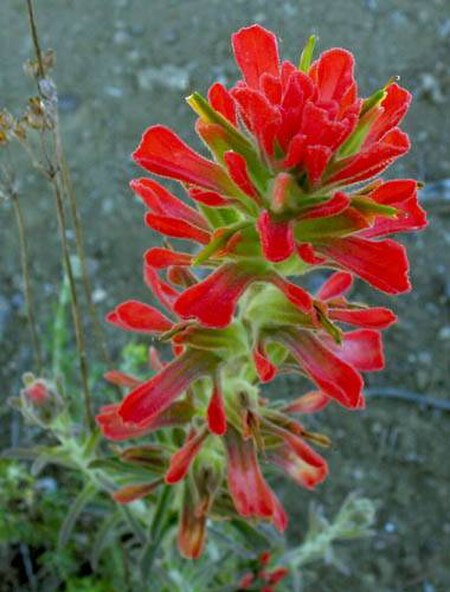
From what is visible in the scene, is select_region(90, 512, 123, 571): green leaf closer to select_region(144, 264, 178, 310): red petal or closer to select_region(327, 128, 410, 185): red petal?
select_region(144, 264, 178, 310): red petal

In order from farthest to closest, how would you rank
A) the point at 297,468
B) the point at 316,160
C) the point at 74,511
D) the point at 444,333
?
1. the point at 444,333
2. the point at 74,511
3. the point at 297,468
4. the point at 316,160

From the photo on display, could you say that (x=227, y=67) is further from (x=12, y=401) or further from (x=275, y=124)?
(x=275, y=124)

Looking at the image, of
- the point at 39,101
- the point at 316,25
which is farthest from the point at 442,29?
the point at 39,101

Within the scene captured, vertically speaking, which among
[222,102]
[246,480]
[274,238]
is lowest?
[246,480]

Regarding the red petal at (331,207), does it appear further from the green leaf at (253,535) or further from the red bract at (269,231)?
the green leaf at (253,535)

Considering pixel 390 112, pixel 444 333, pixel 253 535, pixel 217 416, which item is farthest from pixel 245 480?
pixel 444 333

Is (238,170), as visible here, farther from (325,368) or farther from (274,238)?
(325,368)
